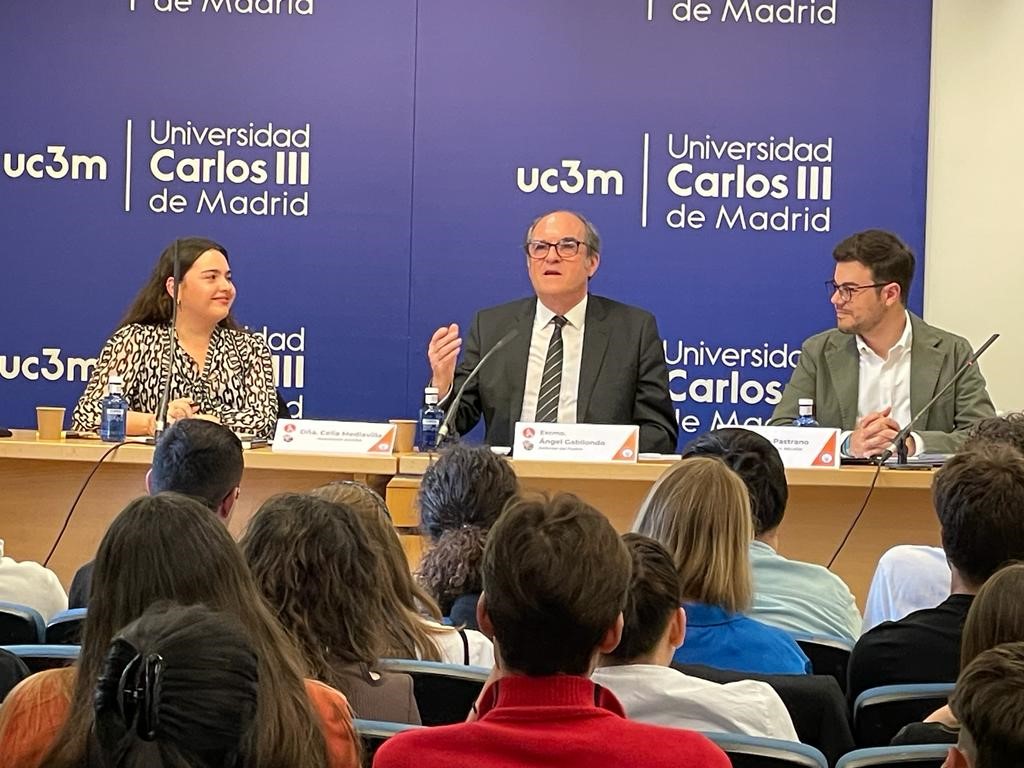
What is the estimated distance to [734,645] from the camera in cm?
240

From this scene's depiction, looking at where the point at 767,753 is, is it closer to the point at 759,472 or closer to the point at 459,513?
the point at 459,513

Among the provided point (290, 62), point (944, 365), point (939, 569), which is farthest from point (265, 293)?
point (939, 569)

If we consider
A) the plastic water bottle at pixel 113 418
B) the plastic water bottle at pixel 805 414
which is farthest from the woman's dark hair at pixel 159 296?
the plastic water bottle at pixel 805 414

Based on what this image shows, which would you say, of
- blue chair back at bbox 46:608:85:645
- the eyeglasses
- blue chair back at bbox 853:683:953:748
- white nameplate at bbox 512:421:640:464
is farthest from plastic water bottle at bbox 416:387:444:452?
blue chair back at bbox 853:683:953:748

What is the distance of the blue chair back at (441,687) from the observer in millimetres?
2105

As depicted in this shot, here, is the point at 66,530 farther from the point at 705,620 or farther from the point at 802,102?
the point at 802,102

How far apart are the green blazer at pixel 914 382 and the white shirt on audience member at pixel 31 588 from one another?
2.67 metres

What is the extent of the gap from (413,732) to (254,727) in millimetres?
240

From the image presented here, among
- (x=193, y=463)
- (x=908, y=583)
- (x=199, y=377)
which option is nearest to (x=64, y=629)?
(x=193, y=463)

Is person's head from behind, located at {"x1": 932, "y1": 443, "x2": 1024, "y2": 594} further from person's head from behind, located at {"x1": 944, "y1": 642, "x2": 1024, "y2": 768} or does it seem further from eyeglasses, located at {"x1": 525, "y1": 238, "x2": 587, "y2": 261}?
eyeglasses, located at {"x1": 525, "y1": 238, "x2": 587, "y2": 261}

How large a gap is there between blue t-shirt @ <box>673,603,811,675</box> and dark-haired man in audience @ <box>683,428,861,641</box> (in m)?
0.33

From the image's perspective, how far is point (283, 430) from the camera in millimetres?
4457

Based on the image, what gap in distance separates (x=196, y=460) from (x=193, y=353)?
Result: 2098 mm

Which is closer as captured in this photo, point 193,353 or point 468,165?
point 193,353
